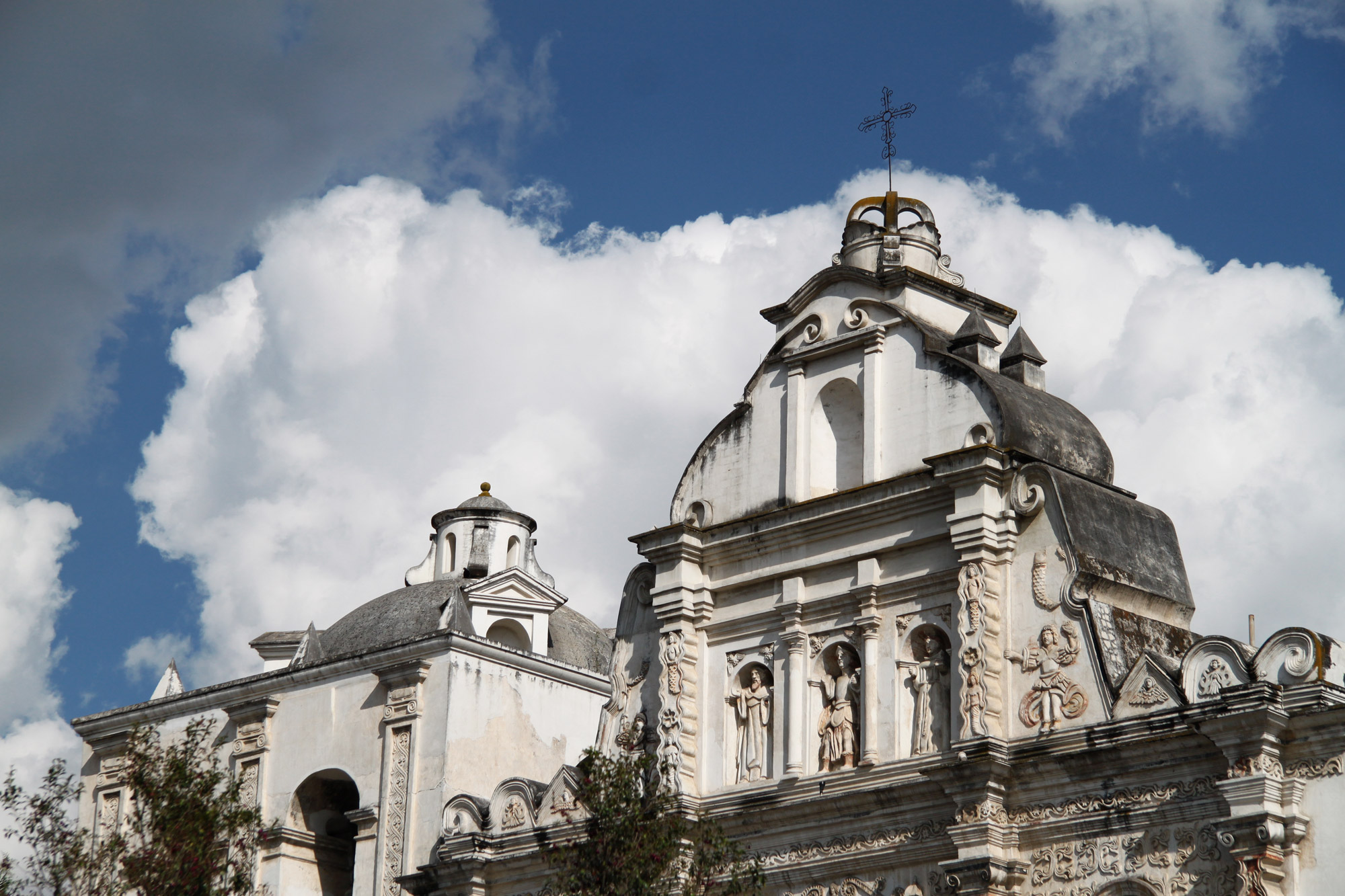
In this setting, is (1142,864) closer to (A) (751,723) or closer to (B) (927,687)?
(B) (927,687)

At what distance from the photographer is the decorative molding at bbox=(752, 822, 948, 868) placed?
21.1m

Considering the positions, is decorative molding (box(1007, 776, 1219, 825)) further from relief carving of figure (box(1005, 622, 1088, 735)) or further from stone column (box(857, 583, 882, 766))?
stone column (box(857, 583, 882, 766))

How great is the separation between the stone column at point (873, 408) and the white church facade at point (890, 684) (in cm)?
4

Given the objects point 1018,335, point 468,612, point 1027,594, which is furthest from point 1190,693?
point 468,612

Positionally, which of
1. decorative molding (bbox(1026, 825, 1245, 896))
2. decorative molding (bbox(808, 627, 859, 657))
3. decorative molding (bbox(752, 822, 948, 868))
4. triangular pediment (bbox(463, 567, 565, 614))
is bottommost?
decorative molding (bbox(1026, 825, 1245, 896))

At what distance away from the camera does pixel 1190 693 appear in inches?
772

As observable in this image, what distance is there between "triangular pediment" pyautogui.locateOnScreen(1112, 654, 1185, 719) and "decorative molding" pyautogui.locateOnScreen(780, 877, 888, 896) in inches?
129

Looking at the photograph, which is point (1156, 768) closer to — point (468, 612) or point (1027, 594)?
point (1027, 594)

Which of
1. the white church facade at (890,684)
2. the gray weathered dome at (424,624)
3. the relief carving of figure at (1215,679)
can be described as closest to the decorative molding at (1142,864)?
the white church facade at (890,684)

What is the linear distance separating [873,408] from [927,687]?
Result: 3.52 m

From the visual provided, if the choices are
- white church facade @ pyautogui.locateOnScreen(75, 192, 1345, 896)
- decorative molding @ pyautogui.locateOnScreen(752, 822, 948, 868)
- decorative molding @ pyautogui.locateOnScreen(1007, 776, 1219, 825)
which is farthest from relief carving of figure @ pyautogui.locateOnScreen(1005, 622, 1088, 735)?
decorative molding @ pyautogui.locateOnScreen(752, 822, 948, 868)

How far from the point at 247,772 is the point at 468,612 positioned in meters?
3.92

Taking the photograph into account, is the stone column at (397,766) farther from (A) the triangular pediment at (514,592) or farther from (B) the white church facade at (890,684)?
(A) the triangular pediment at (514,592)

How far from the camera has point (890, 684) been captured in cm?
2212
